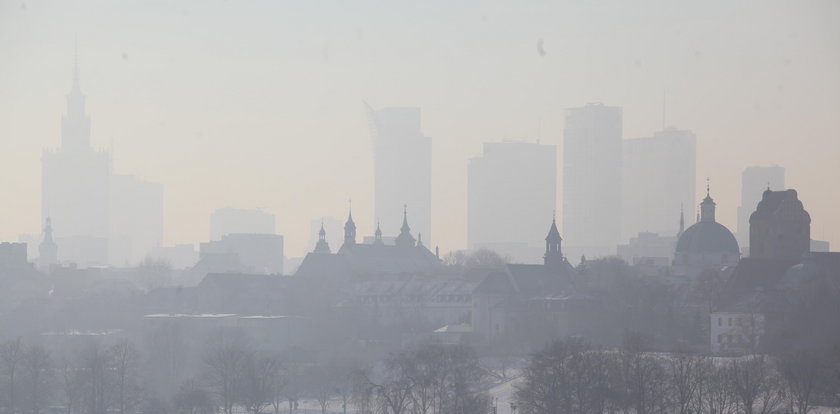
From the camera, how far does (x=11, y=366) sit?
98.6 metres

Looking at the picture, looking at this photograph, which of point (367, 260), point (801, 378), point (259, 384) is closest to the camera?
point (801, 378)

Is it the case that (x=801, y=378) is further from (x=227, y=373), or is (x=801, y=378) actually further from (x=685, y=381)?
(x=227, y=373)

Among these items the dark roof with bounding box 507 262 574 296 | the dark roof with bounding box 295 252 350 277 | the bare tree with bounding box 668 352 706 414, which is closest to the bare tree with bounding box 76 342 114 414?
the bare tree with bounding box 668 352 706 414

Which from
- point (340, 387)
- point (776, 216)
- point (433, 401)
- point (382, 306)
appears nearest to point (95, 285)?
point (382, 306)

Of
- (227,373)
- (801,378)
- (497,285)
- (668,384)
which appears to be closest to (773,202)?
(497,285)

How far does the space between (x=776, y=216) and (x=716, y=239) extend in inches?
918

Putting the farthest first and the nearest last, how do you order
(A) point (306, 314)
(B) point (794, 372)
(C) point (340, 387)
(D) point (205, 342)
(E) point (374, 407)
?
1. (A) point (306, 314)
2. (D) point (205, 342)
3. (C) point (340, 387)
4. (E) point (374, 407)
5. (B) point (794, 372)

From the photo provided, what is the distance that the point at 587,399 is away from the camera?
82.9 meters

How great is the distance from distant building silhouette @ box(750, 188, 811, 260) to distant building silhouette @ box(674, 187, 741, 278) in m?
20.1

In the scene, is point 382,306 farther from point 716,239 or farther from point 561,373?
point 561,373

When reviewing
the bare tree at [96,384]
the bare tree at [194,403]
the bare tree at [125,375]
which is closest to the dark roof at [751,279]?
the bare tree at [125,375]

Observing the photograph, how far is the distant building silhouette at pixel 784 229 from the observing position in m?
131

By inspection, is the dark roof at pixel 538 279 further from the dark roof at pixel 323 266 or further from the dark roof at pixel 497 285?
the dark roof at pixel 323 266

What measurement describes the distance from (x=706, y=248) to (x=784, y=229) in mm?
23375
